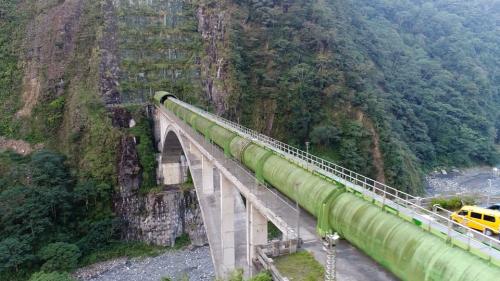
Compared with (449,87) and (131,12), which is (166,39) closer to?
(131,12)

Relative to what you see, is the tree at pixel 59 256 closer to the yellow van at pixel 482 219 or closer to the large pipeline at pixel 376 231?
the large pipeline at pixel 376 231

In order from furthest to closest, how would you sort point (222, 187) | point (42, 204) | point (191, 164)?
1. point (42, 204)
2. point (191, 164)
3. point (222, 187)

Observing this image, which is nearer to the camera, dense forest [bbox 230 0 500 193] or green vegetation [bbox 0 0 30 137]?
green vegetation [bbox 0 0 30 137]

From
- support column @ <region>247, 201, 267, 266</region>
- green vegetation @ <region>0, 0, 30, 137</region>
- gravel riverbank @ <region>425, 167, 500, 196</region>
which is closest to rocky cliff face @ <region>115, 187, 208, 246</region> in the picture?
green vegetation @ <region>0, 0, 30, 137</region>

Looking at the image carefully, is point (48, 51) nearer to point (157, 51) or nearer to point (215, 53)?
point (157, 51)

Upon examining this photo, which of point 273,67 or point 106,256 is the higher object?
point 273,67

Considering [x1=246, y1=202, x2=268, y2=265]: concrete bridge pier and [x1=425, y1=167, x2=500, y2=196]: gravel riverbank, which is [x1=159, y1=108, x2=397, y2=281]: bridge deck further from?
[x1=425, y1=167, x2=500, y2=196]: gravel riverbank

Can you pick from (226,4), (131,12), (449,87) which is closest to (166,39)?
(131,12)

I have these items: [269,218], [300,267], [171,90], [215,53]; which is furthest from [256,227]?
[215,53]
